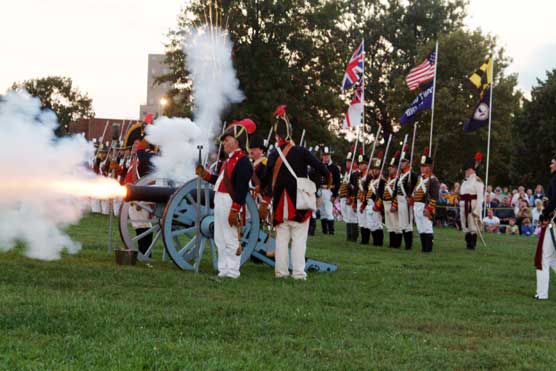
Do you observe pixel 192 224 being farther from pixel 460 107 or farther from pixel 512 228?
pixel 460 107

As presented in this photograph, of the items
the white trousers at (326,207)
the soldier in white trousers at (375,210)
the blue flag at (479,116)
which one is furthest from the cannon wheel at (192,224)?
the blue flag at (479,116)

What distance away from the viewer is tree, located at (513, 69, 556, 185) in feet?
140

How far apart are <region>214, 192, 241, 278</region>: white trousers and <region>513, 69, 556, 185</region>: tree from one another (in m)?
35.5

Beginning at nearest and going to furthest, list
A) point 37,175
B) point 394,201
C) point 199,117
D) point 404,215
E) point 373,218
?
point 37,175, point 199,117, point 404,215, point 394,201, point 373,218

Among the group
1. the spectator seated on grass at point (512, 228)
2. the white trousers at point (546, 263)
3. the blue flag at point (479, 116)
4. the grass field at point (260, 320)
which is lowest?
the grass field at point (260, 320)

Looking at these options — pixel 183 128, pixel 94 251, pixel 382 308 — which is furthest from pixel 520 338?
pixel 94 251

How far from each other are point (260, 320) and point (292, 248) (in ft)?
11.3

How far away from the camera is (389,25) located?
56375 mm

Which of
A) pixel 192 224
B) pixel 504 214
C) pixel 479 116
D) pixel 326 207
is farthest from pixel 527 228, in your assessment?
pixel 192 224

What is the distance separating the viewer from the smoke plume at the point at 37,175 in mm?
8609

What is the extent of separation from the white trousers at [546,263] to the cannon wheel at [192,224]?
11.5 ft

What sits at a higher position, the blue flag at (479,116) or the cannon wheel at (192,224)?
the blue flag at (479,116)

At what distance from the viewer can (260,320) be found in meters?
6.81

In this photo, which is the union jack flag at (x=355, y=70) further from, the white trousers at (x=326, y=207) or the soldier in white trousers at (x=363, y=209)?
the soldier in white trousers at (x=363, y=209)
